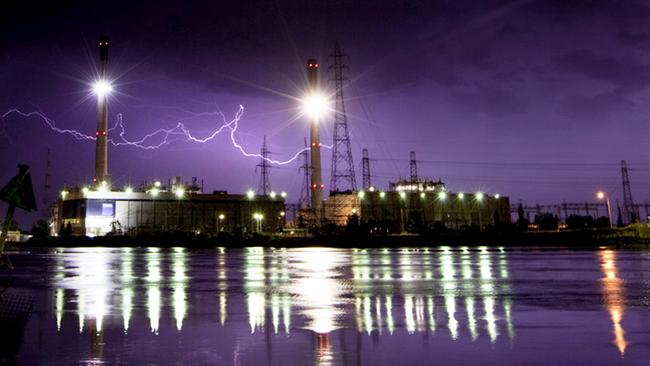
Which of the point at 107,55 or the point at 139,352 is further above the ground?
the point at 107,55

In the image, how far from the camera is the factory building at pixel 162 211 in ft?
492

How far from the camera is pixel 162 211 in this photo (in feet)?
520

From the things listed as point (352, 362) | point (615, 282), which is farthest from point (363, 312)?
point (615, 282)

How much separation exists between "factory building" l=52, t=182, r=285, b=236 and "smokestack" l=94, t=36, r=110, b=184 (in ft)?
14.0

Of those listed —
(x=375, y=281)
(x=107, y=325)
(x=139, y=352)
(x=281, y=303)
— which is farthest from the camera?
(x=375, y=281)

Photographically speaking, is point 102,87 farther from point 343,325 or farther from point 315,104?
point 343,325

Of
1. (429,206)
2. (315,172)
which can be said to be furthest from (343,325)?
(429,206)

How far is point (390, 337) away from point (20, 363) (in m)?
6.11

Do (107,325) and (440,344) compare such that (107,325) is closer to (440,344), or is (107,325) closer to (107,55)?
(440,344)

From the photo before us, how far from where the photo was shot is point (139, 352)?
9.32 metres

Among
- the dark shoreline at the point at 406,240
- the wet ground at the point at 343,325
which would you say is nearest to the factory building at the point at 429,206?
the dark shoreline at the point at 406,240

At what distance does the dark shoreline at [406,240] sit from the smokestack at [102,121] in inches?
1495

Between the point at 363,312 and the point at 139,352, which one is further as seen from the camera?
the point at 363,312

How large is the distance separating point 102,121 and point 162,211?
1138 inches
